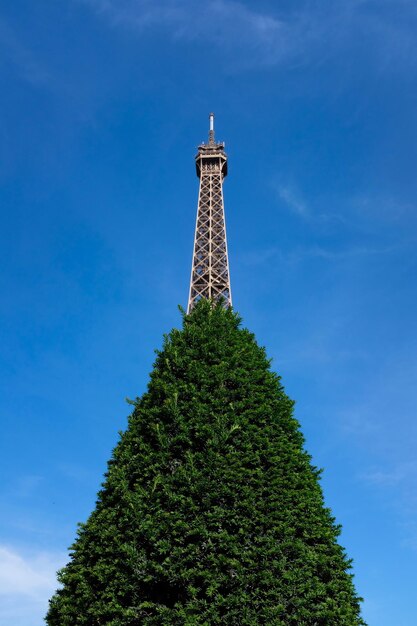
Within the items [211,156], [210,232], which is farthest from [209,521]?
[211,156]

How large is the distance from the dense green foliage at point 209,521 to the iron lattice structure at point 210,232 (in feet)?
97.9

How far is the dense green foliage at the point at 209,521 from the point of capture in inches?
435

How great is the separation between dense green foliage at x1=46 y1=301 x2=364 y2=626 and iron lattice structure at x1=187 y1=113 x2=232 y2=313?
29.8 meters

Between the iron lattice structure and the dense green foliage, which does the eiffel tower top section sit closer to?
the iron lattice structure

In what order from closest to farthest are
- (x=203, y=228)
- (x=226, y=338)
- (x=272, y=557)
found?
(x=272, y=557) < (x=226, y=338) < (x=203, y=228)

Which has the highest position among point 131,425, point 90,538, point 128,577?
point 131,425

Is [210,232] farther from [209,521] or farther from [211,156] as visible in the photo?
[209,521]

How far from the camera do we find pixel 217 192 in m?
53.5

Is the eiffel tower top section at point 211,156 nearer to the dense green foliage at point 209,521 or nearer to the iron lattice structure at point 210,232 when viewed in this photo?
the iron lattice structure at point 210,232

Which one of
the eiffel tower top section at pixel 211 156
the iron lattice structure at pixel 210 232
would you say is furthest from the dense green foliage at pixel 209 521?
the eiffel tower top section at pixel 211 156

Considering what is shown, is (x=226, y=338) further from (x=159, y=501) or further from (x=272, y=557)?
(x=272, y=557)

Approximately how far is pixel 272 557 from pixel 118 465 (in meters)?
4.36

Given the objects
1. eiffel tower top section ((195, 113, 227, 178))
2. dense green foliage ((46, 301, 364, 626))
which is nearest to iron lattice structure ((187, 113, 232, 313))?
eiffel tower top section ((195, 113, 227, 178))

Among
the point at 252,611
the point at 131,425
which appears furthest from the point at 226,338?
the point at 252,611
